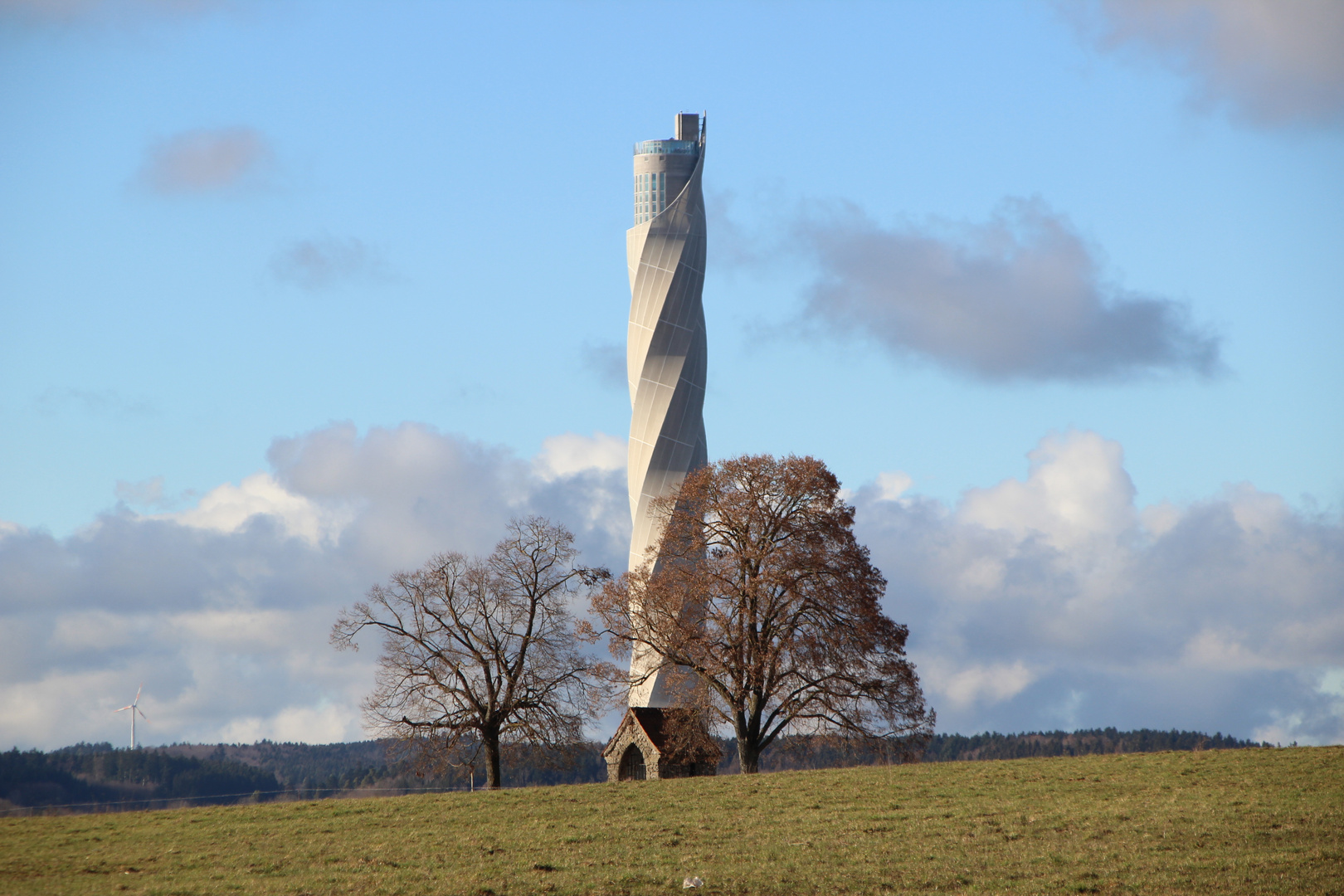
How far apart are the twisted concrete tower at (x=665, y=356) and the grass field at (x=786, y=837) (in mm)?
25335

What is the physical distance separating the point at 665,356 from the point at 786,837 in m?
36.2

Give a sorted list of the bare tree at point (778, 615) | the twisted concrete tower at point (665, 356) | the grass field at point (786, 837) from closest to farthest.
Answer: the grass field at point (786, 837)
the bare tree at point (778, 615)
the twisted concrete tower at point (665, 356)

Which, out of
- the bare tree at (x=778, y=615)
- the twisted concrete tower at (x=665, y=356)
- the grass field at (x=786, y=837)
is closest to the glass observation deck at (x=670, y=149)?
the twisted concrete tower at (x=665, y=356)

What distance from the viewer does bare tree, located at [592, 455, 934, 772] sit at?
40688 millimetres

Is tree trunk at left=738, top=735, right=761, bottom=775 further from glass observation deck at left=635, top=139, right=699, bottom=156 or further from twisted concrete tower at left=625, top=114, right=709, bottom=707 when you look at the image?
glass observation deck at left=635, top=139, right=699, bottom=156

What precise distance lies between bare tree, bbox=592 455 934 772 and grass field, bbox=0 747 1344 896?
4.19m

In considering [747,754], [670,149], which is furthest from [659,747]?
[670,149]

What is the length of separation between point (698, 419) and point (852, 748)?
23.7m

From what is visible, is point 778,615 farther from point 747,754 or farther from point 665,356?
point 665,356

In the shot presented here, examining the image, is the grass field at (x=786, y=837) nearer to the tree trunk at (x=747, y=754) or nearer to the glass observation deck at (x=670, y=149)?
the tree trunk at (x=747, y=754)

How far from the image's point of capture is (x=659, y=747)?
49031 mm

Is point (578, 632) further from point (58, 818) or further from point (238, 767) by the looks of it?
point (238, 767)

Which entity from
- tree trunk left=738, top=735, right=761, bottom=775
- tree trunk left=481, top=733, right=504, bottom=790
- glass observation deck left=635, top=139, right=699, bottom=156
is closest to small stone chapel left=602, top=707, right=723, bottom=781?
tree trunk left=738, top=735, right=761, bottom=775

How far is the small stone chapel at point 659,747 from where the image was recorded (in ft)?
136
